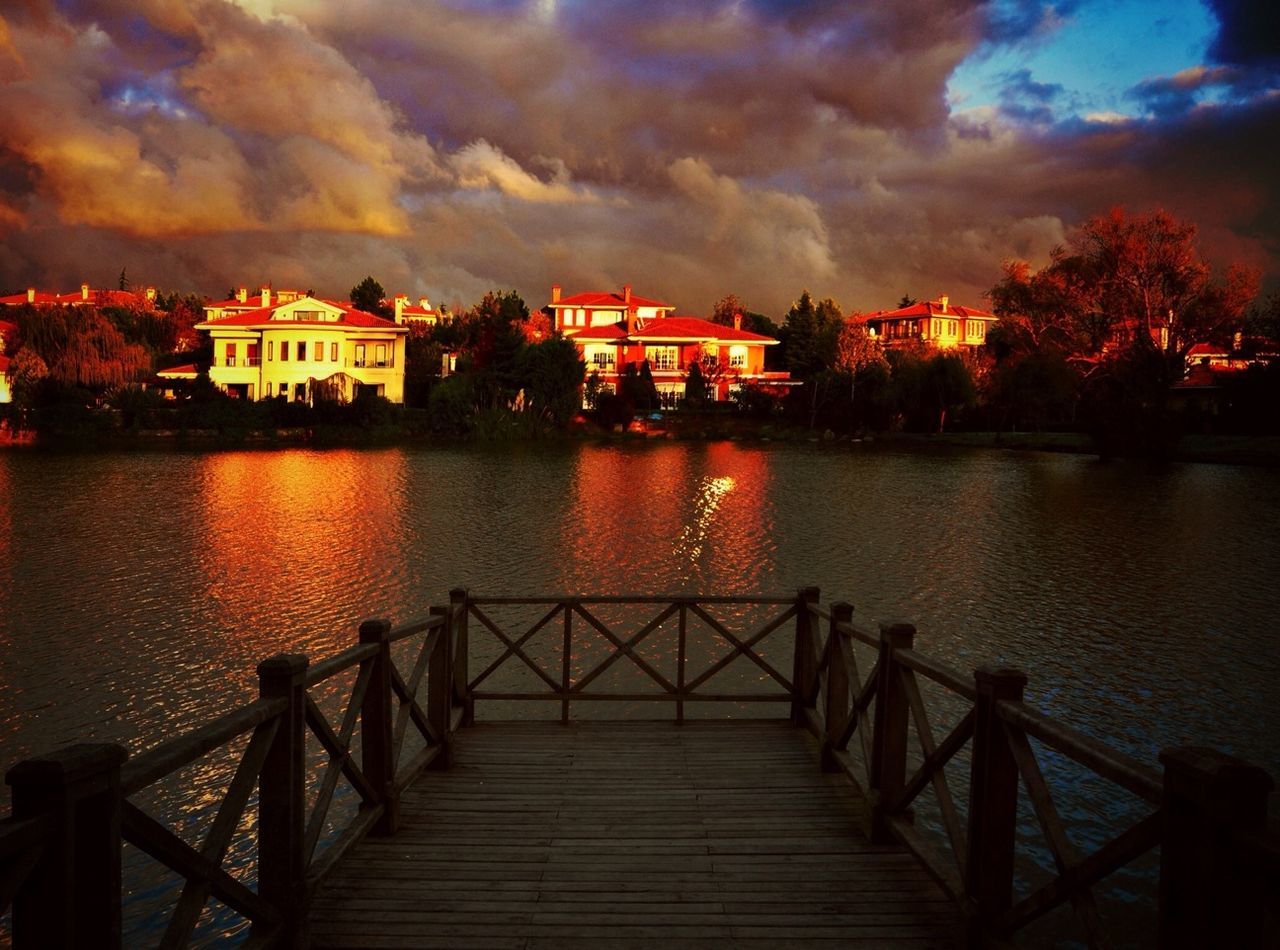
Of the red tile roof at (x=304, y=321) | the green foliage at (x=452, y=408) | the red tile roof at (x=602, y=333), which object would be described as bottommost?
the green foliage at (x=452, y=408)

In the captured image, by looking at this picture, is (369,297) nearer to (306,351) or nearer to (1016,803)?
(306,351)

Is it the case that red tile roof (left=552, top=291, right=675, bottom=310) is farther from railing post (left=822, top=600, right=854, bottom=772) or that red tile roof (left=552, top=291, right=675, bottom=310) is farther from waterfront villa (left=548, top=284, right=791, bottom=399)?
railing post (left=822, top=600, right=854, bottom=772)

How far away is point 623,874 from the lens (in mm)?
5484

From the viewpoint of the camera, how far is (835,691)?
7.14 m

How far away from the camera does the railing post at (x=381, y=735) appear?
19.0 feet

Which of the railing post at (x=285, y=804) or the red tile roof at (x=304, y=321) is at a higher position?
the red tile roof at (x=304, y=321)

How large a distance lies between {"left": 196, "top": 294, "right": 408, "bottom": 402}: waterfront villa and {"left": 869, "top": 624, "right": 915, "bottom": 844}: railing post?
64355mm

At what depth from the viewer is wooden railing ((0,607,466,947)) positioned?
276cm

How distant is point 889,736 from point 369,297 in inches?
3984

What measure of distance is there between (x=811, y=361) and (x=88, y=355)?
200 feet

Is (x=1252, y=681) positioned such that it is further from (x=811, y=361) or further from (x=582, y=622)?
(x=811, y=361)

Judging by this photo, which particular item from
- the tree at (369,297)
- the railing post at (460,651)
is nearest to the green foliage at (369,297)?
the tree at (369,297)

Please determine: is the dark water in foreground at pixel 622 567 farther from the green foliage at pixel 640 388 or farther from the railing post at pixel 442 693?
the green foliage at pixel 640 388

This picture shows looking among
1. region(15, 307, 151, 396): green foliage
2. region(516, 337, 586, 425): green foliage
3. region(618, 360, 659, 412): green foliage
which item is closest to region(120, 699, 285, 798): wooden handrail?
region(516, 337, 586, 425): green foliage
